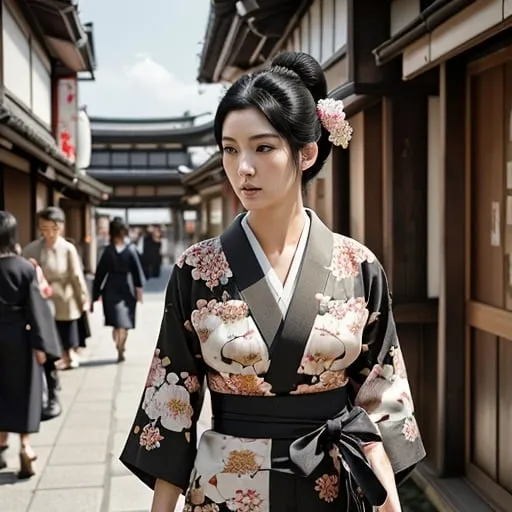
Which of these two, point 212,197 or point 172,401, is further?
point 212,197

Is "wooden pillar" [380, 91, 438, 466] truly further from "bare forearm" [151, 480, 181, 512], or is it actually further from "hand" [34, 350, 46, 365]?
"bare forearm" [151, 480, 181, 512]

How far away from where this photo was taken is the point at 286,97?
7.91ft

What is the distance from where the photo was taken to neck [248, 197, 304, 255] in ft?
8.32

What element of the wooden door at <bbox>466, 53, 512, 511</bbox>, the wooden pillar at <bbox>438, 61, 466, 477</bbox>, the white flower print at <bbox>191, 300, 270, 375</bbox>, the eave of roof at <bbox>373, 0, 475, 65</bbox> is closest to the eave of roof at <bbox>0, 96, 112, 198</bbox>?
the eave of roof at <bbox>373, 0, 475, 65</bbox>

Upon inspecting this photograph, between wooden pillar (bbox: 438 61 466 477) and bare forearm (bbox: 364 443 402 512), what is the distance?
8.59 ft

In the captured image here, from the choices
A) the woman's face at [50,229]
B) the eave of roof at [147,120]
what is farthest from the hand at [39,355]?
the eave of roof at [147,120]

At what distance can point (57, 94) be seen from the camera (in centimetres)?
1872

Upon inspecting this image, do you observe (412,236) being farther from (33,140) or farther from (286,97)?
(33,140)

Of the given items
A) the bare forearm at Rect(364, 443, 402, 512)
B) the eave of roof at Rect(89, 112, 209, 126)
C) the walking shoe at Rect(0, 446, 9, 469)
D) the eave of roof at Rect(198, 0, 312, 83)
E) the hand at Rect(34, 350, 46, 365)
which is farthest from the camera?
the eave of roof at Rect(89, 112, 209, 126)

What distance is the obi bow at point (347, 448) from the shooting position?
233 cm

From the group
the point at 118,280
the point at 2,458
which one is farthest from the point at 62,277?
the point at 2,458

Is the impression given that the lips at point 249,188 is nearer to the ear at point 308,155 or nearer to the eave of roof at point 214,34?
the ear at point 308,155

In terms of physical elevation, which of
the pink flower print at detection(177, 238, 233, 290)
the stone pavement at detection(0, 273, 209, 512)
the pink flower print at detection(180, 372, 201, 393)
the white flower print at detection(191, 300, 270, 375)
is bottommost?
the stone pavement at detection(0, 273, 209, 512)

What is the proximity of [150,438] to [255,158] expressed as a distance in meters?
0.98
